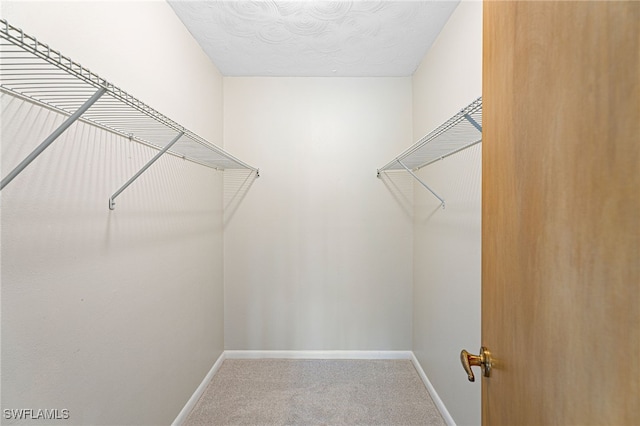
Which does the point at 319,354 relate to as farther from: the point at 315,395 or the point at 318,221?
the point at 318,221

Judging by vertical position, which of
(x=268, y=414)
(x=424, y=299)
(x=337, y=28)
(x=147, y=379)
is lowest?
(x=268, y=414)

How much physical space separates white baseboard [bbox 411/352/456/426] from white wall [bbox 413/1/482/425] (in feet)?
0.13

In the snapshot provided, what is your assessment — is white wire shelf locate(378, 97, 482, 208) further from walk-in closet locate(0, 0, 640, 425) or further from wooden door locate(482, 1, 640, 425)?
wooden door locate(482, 1, 640, 425)

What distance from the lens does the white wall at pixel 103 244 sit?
2.62ft

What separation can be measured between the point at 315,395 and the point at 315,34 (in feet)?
8.31

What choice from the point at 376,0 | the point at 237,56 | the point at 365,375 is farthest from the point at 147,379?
the point at 376,0

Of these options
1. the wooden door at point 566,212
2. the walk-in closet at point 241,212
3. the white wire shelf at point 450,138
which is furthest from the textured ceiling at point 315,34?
the wooden door at point 566,212

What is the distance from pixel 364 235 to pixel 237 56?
70.9 inches

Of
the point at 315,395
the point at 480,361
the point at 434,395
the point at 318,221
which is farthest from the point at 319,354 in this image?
the point at 480,361

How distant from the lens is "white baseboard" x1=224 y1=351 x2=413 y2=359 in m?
2.42

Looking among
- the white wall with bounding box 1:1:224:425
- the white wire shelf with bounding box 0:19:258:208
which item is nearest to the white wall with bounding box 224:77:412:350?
the white wall with bounding box 1:1:224:425

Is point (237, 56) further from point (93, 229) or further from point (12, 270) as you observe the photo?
point (12, 270)

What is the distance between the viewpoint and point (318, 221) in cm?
245

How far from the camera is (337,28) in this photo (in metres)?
1.78
